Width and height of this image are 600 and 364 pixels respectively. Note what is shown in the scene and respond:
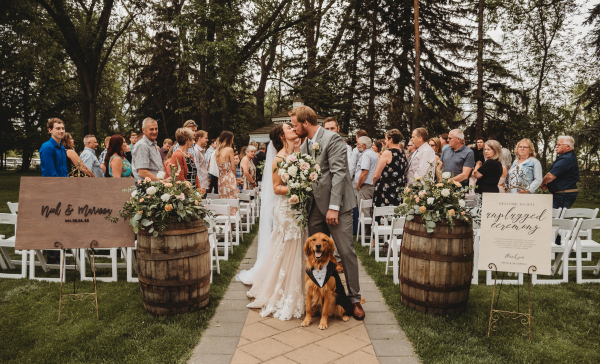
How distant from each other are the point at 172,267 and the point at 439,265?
8.40ft

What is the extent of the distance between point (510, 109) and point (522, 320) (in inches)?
664

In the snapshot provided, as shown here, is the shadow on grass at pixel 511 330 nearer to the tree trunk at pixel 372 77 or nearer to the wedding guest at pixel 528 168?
the wedding guest at pixel 528 168

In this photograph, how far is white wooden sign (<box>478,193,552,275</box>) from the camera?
11.2 ft

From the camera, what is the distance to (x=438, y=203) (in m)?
3.73

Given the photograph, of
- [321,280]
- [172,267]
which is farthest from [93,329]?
[321,280]

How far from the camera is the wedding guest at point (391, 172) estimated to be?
20.8 ft

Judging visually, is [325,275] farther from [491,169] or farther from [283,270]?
[491,169]

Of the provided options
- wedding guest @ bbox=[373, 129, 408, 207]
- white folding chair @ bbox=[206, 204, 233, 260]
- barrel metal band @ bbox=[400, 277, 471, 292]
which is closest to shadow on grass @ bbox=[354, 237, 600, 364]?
barrel metal band @ bbox=[400, 277, 471, 292]

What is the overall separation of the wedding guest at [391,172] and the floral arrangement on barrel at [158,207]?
3.58 metres

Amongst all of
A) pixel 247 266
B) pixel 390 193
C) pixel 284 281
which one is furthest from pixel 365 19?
pixel 284 281

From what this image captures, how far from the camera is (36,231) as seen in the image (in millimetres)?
3605

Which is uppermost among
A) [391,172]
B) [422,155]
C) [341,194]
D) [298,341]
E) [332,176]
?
[422,155]

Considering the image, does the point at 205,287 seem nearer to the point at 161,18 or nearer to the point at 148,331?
the point at 148,331

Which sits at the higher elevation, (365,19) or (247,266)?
(365,19)
